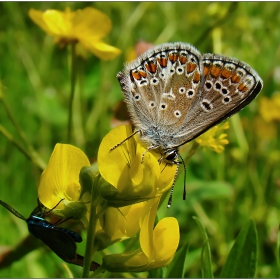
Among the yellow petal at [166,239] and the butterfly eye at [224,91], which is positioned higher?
the butterfly eye at [224,91]

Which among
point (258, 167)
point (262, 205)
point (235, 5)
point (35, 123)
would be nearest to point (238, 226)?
point (262, 205)

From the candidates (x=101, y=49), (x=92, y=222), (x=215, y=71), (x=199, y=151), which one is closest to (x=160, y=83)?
(x=215, y=71)

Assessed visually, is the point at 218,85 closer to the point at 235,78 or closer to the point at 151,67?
the point at 235,78

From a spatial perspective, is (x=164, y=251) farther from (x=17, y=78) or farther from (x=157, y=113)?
(x=17, y=78)

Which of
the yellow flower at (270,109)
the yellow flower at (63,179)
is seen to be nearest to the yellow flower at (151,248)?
the yellow flower at (63,179)

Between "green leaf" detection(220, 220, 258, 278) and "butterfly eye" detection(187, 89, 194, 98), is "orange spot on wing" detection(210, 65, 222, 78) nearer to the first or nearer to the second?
"butterfly eye" detection(187, 89, 194, 98)

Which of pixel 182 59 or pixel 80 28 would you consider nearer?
pixel 182 59

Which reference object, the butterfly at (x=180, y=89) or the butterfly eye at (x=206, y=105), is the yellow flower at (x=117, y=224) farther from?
the butterfly eye at (x=206, y=105)
